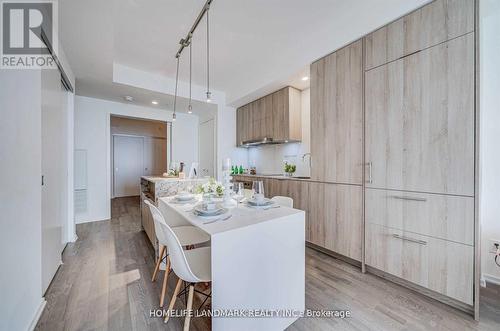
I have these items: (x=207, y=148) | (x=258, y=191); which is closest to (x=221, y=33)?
(x=258, y=191)

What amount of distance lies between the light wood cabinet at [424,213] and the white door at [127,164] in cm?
721

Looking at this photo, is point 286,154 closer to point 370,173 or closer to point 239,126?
point 239,126

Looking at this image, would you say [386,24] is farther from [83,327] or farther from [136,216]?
[136,216]

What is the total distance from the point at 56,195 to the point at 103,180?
78.9 inches

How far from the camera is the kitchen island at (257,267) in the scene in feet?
3.54

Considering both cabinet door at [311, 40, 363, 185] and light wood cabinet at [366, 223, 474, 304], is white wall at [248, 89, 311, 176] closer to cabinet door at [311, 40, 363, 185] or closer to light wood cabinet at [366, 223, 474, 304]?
cabinet door at [311, 40, 363, 185]

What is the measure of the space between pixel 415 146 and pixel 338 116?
0.83 m

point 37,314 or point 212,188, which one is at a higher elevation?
point 212,188

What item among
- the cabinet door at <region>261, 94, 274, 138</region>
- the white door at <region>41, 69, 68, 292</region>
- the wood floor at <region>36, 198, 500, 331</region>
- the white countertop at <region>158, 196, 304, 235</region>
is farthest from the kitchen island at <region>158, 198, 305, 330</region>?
the cabinet door at <region>261, 94, 274, 138</region>

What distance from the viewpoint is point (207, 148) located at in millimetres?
4867

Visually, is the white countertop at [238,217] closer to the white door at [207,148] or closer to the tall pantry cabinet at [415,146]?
the tall pantry cabinet at [415,146]

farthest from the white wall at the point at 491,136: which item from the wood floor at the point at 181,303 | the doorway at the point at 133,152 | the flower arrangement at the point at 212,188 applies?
the doorway at the point at 133,152

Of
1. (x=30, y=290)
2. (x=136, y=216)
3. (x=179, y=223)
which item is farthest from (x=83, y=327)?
(x=136, y=216)

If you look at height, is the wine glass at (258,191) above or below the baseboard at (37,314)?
above
